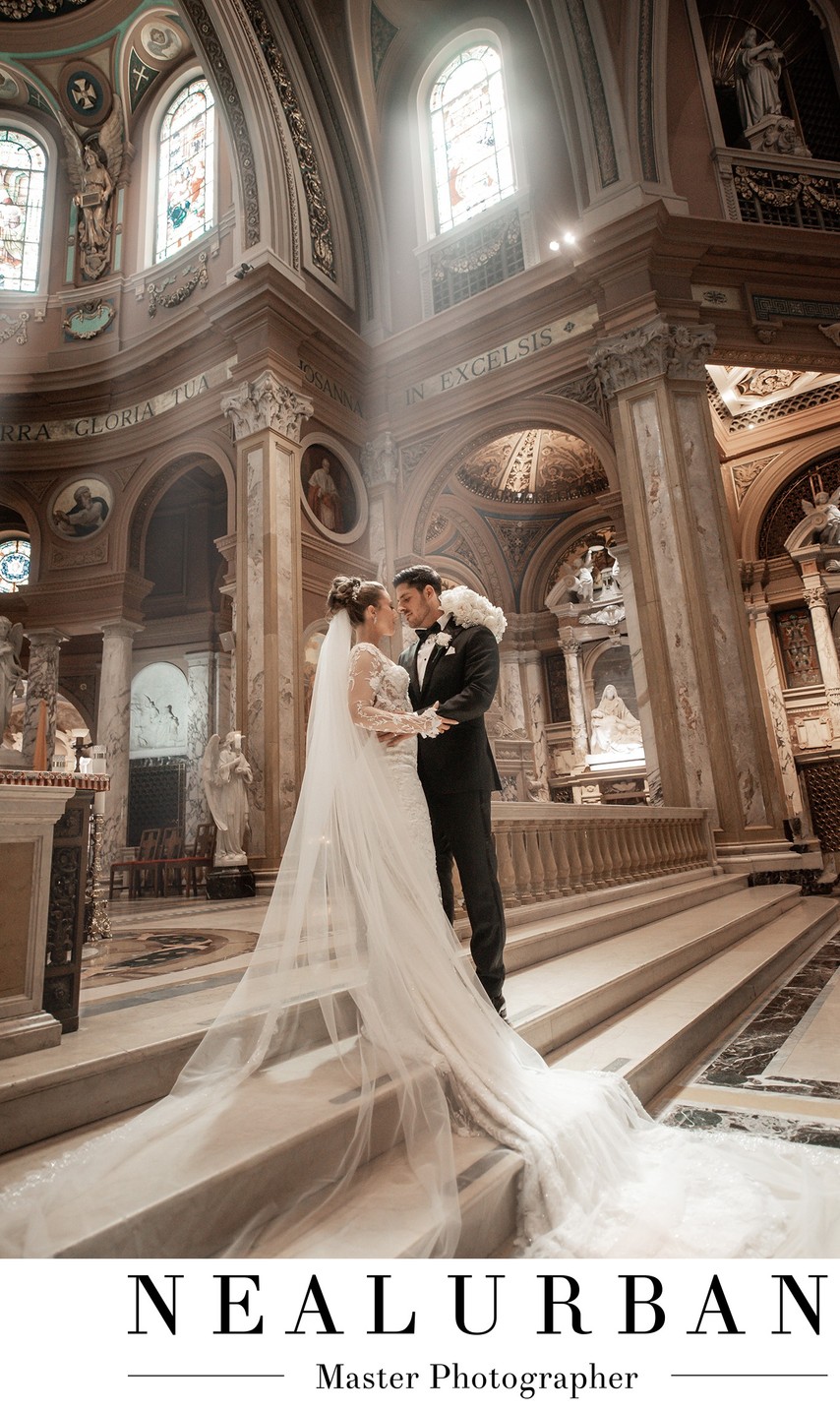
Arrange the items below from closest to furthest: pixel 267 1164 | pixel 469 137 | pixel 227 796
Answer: pixel 267 1164 → pixel 227 796 → pixel 469 137

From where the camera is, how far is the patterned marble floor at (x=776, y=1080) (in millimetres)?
2361

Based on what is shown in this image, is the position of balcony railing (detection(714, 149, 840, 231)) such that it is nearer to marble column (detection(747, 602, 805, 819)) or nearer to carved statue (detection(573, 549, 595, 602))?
marble column (detection(747, 602, 805, 819))

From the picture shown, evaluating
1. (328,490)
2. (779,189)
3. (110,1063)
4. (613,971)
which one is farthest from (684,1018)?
(779,189)

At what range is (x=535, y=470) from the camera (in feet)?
49.2

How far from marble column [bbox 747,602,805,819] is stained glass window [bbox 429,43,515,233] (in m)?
8.51

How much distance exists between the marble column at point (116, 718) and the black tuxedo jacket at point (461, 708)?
9220 millimetres

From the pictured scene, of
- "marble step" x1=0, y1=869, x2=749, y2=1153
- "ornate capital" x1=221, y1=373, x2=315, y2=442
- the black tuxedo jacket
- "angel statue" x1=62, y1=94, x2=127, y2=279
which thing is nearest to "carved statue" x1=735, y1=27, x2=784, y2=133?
"ornate capital" x1=221, y1=373, x2=315, y2=442

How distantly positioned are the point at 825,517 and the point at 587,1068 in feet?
45.4

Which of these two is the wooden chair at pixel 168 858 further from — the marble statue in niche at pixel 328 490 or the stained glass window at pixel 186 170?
the stained glass window at pixel 186 170

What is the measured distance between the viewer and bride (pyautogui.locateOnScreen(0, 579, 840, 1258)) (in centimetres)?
148

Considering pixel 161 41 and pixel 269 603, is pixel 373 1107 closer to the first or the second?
pixel 269 603

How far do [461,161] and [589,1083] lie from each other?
1339 centimetres
